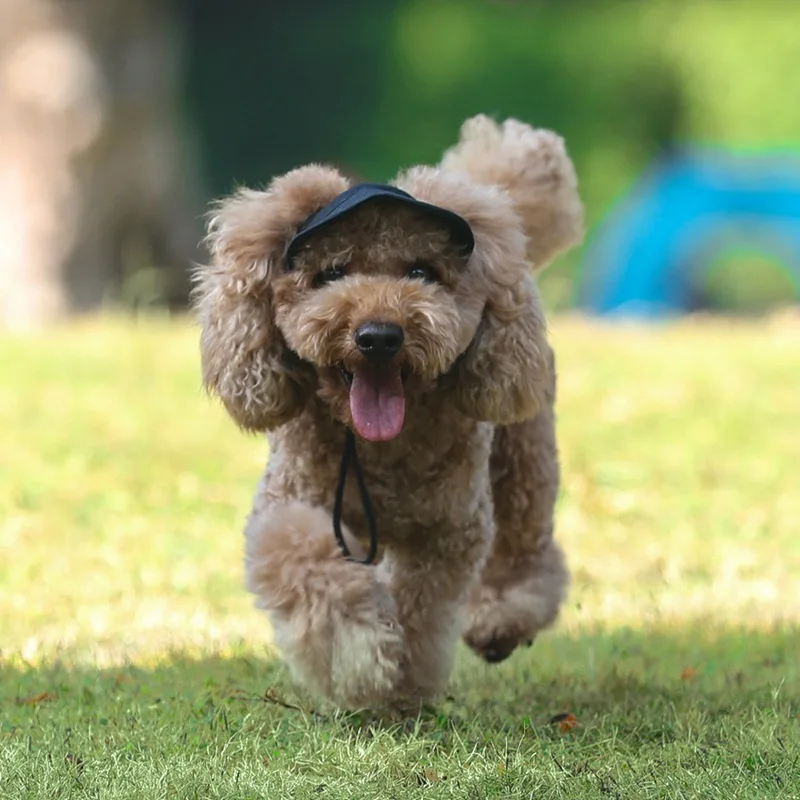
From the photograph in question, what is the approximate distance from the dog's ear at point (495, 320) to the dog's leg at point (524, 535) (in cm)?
81

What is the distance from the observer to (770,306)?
50.0 ft

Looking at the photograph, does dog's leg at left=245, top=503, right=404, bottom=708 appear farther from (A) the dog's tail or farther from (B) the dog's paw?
(A) the dog's tail

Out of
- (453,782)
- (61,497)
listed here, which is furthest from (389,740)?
(61,497)

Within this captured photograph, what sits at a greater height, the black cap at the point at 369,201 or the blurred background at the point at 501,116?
the blurred background at the point at 501,116

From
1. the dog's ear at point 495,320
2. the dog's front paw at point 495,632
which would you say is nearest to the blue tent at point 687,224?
the dog's front paw at point 495,632

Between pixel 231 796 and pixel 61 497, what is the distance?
4499 mm

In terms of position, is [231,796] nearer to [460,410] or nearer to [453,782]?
[453,782]

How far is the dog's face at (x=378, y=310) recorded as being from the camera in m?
4.04

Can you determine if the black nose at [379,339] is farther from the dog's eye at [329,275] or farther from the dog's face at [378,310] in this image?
the dog's eye at [329,275]

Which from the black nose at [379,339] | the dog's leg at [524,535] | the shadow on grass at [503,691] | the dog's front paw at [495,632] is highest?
the black nose at [379,339]

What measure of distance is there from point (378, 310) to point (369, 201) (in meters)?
0.32

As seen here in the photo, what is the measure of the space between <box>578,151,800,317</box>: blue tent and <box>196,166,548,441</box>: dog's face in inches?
415

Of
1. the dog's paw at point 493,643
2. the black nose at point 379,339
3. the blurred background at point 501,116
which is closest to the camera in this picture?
the black nose at point 379,339

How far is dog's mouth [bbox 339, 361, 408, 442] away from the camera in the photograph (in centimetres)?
410
